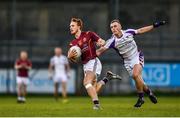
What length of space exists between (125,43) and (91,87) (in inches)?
77.5

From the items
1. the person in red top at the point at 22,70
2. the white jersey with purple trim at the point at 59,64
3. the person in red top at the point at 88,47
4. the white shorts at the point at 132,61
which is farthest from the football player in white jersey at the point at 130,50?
the white jersey with purple trim at the point at 59,64

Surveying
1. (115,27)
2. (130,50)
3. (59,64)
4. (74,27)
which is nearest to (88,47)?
(74,27)

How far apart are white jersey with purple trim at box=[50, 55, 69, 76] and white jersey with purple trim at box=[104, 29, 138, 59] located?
33.3ft

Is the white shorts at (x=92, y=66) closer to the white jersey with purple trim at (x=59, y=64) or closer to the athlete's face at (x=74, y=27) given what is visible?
the athlete's face at (x=74, y=27)

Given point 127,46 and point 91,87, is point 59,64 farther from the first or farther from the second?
point 91,87

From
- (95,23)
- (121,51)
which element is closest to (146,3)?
(95,23)

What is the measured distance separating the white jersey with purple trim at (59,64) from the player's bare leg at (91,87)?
1117cm

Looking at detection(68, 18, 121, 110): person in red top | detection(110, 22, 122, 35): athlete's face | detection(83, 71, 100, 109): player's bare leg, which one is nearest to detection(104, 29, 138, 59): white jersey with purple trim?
detection(110, 22, 122, 35): athlete's face

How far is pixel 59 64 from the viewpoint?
96.5 feet

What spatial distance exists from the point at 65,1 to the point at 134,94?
10.6 metres

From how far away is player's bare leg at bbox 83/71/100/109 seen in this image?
17531 mm

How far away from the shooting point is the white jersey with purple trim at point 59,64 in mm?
29297

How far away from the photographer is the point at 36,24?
42.3 meters

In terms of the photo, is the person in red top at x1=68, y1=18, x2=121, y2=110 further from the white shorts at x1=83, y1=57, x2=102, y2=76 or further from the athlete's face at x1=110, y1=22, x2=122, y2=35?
the athlete's face at x1=110, y1=22, x2=122, y2=35
